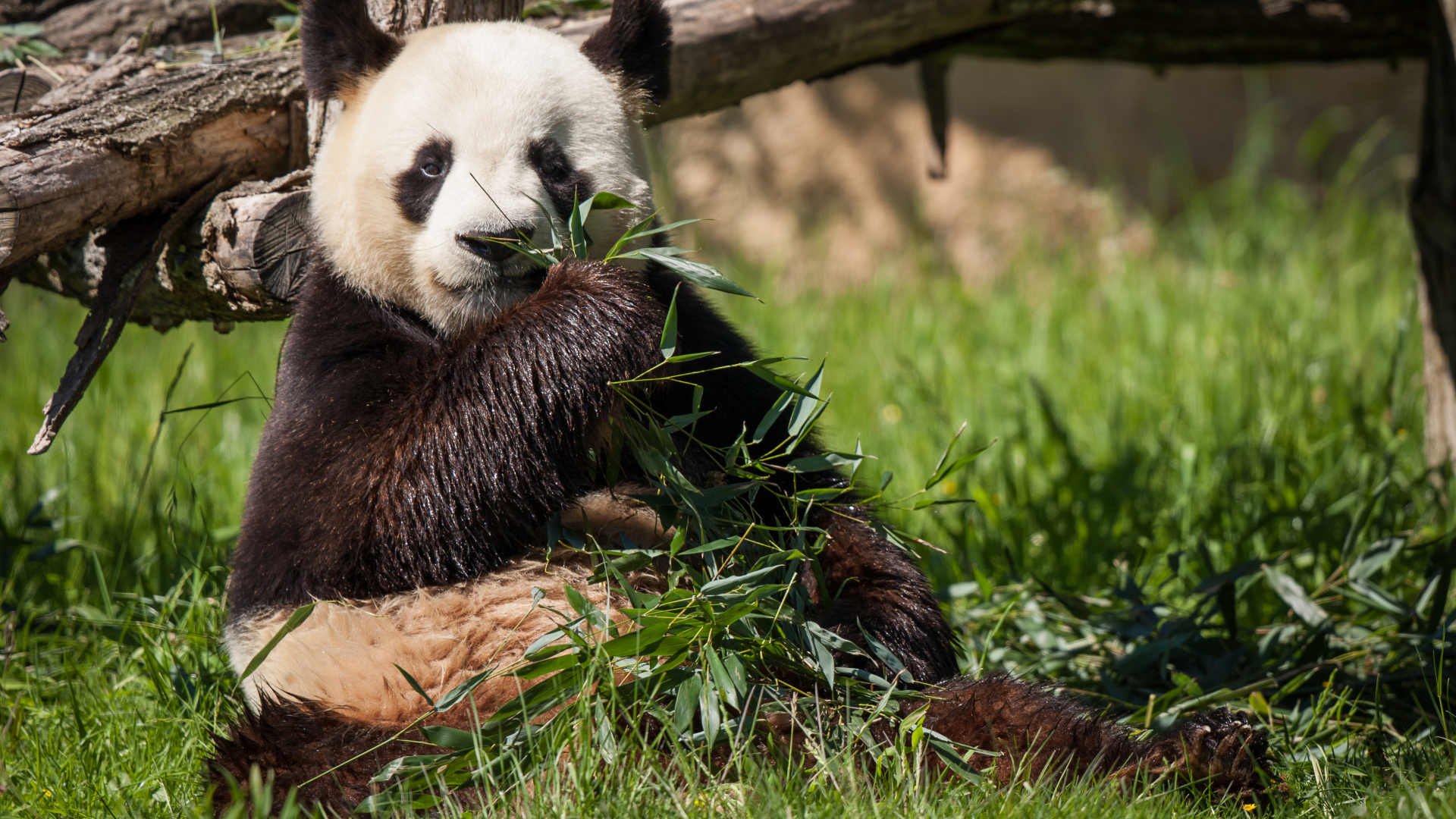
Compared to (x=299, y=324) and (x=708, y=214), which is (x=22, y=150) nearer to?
(x=299, y=324)

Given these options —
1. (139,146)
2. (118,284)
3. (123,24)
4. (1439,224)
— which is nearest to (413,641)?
(118,284)

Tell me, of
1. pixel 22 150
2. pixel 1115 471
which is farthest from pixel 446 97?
pixel 1115 471

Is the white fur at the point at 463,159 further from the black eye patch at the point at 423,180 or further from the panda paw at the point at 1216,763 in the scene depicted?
the panda paw at the point at 1216,763

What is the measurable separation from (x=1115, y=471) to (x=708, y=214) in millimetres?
4938

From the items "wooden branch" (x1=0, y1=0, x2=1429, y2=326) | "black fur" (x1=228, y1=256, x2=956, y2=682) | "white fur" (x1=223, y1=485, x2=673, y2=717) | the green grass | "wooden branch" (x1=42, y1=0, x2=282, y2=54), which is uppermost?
"wooden branch" (x1=42, y1=0, x2=282, y2=54)

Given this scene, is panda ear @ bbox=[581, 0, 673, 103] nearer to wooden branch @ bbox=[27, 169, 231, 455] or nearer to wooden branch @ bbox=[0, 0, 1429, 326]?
wooden branch @ bbox=[0, 0, 1429, 326]

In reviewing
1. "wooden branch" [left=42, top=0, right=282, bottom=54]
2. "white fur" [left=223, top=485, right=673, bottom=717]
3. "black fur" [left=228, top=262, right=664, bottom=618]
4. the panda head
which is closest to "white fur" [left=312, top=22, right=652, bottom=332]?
the panda head

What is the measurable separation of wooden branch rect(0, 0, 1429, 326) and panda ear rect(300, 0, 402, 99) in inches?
11.3

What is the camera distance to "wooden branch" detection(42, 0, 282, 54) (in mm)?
3369

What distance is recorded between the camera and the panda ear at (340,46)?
2.46 meters

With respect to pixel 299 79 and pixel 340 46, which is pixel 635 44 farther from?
pixel 299 79

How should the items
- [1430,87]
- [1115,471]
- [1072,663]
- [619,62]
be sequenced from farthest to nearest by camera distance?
[1115,471] < [1430,87] < [1072,663] < [619,62]

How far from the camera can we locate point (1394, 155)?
322 inches

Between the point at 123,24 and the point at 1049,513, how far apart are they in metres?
3.49
